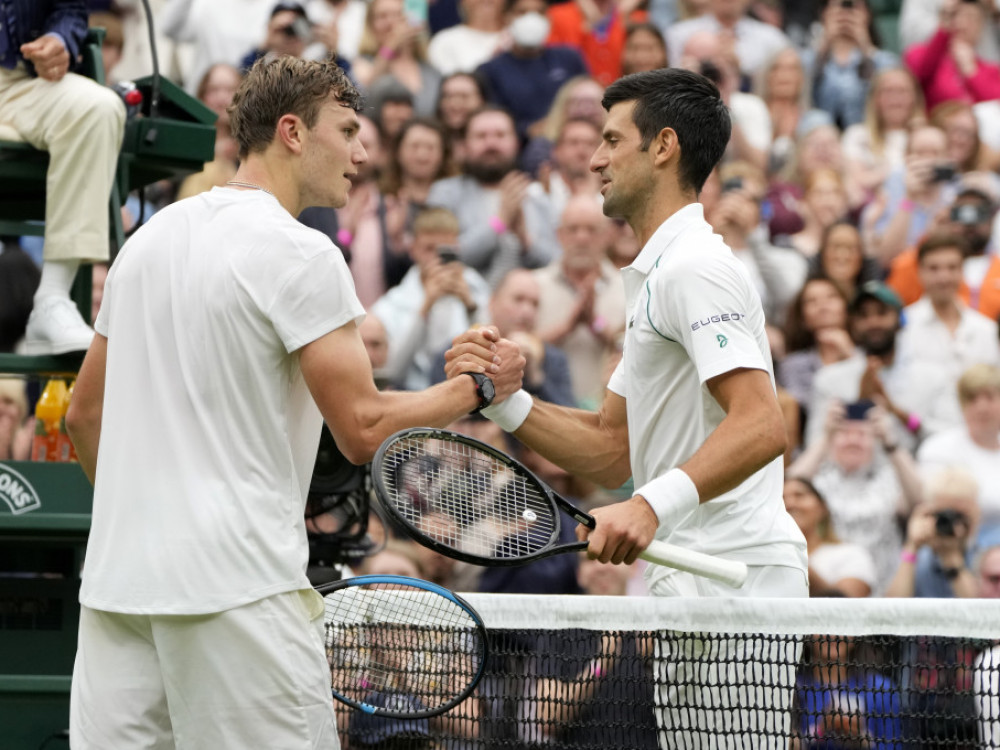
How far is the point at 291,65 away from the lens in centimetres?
351

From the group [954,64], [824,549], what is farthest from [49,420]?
[954,64]

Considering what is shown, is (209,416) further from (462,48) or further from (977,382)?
(462,48)

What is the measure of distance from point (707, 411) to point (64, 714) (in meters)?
2.42

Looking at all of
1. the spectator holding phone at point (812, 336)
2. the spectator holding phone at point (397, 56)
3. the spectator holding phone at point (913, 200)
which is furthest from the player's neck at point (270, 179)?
the spectator holding phone at point (913, 200)

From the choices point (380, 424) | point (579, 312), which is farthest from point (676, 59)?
point (380, 424)

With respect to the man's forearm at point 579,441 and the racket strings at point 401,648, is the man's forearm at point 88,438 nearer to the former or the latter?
the racket strings at point 401,648

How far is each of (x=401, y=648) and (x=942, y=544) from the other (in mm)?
3819

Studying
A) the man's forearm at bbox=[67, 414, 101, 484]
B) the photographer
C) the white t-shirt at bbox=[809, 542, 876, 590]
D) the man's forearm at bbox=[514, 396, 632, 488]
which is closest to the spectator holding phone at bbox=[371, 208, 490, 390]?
the white t-shirt at bbox=[809, 542, 876, 590]

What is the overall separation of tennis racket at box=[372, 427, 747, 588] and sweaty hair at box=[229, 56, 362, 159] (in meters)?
0.74

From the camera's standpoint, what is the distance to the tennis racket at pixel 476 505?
3422 mm

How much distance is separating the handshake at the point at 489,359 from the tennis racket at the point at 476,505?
0.84ft

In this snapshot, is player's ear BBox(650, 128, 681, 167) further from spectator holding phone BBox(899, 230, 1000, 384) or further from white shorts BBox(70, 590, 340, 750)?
spectator holding phone BBox(899, 230, 1000, 384)

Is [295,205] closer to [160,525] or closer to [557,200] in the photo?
[160,525]

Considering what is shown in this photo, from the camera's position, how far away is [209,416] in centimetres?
324
